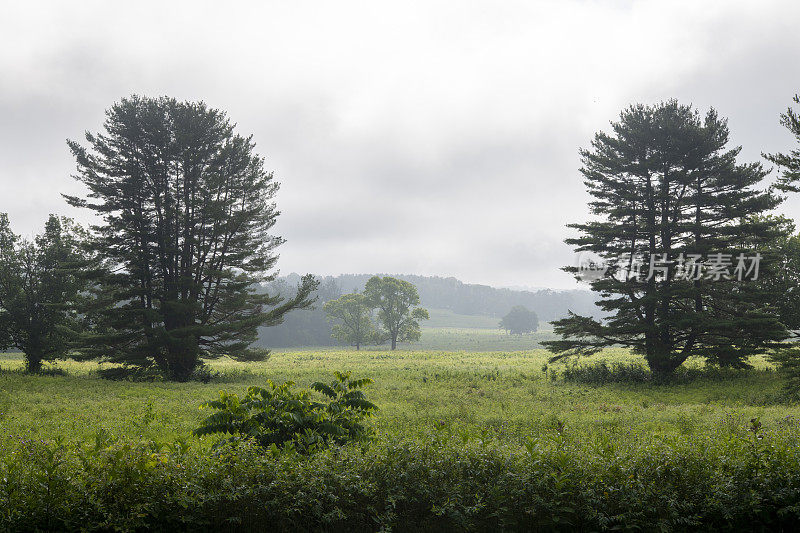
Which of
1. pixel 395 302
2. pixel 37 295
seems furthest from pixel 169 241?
pixel 395 302

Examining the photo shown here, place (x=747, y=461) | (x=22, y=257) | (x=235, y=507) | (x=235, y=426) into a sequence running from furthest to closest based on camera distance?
(x=22, y=257)
(x=235, y=426)
(x=747, y=461)
(x=235, y=507)

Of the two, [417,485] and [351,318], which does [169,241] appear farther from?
[351,318]

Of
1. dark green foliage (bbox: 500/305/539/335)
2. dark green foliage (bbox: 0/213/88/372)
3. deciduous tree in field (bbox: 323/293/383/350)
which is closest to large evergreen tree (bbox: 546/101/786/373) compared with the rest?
dark green foliage (bbox: 0/213/88/372)

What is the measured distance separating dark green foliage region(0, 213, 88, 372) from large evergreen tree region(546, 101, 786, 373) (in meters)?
28.5

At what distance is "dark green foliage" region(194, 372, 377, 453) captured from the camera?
743 centimetres

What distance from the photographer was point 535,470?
5.99 m

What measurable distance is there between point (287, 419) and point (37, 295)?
26742 millimetres

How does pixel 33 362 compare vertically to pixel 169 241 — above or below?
below

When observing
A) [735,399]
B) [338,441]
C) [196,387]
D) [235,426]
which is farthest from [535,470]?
[196,387]

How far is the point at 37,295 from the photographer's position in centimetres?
2605

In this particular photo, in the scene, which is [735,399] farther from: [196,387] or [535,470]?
[196,387]

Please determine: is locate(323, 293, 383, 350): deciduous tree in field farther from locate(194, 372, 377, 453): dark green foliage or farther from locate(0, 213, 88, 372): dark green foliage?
locate(194, 372, 377, 453): dark green foliage

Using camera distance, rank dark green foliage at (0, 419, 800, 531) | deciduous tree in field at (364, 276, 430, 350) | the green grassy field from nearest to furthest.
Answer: dark green foliage at (0, 419, 800, 531), the green grassy field, deciduous tree in field at (364, 276, 430, 350)

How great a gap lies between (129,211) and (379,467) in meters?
25.2
